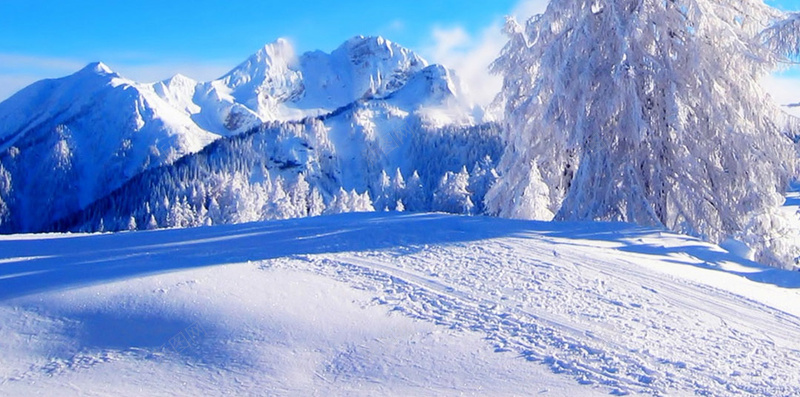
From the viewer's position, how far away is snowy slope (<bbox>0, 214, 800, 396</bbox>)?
4.20m

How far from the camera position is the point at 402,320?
16.6ft

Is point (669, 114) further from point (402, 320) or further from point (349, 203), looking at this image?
point (349, 203)

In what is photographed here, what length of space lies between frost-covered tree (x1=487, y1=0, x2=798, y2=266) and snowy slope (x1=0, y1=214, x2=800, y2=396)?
4.13 meters

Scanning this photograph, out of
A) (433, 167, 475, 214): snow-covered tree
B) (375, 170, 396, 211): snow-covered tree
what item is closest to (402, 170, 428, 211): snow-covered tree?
(375, 170, 396, 211): snow-covered tree

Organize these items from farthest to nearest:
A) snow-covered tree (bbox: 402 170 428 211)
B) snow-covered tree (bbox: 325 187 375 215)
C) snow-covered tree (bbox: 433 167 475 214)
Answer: snow-covered tree (bbox: 402 170 428 211) → snow-covered tree (bbox: 325 187 375 215) → snow-covered tree (bbox: 433 167 475 214)

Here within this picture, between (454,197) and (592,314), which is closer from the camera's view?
(592,314)

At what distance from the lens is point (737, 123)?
11.3 m

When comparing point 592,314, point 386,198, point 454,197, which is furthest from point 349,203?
point 592,314

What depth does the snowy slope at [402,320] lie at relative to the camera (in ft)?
13.8

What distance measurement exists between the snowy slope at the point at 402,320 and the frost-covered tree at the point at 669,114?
13.6ft

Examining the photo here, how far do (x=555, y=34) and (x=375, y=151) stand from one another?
158 m

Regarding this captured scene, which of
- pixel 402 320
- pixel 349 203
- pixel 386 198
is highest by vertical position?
pixel 386 198

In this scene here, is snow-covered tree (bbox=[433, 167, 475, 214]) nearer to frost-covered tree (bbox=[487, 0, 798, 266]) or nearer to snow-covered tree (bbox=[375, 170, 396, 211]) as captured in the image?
snow-covered tree (bbox=[375, 170, 396, 211])

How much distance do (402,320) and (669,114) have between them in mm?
8146
